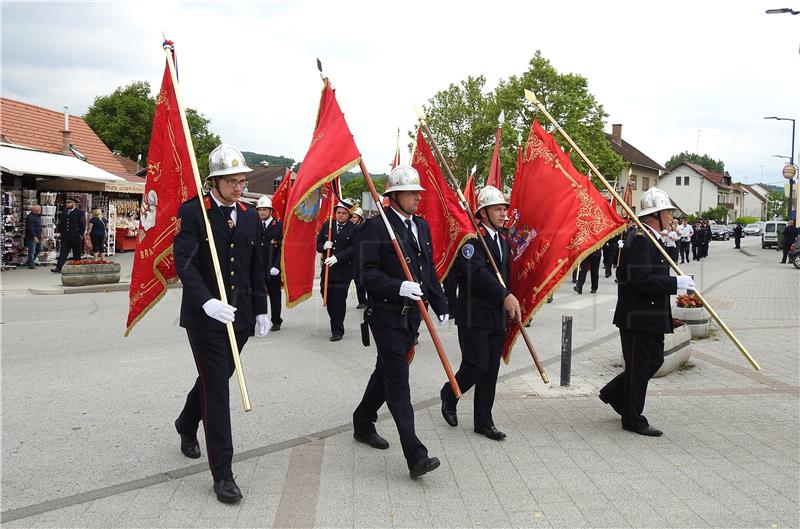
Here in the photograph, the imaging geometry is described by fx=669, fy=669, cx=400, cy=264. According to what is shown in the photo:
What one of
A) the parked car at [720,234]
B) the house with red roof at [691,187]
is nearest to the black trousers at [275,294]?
the parked car at [720,234]

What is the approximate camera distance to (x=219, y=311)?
398 centimetres

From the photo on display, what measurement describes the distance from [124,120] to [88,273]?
42579 mm

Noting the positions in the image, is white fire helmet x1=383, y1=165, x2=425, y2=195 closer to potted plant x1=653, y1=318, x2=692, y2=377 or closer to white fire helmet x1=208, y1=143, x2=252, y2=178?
white fire helmet x1=208, y1=143, x2=252, y2=178

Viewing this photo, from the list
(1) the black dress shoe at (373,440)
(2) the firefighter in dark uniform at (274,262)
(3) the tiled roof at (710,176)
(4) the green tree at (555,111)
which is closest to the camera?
(1) the black dress shoe at (373,440)

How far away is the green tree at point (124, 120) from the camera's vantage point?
5350 centimetres

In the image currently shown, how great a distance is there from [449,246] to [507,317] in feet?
4.18

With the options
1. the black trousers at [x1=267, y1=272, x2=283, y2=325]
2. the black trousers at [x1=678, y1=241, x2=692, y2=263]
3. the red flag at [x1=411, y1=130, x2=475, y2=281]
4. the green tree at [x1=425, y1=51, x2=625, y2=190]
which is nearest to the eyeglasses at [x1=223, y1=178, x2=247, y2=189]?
the red flag at [x1=411, y1=130, x2=475, y2=281]

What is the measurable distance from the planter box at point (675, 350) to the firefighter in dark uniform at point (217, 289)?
16.0 feet

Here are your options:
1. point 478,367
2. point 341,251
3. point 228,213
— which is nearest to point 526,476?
point 478,367

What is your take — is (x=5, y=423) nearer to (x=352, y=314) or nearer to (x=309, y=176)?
(x=309, y=176)

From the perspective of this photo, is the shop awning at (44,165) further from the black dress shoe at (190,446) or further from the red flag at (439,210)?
the black dress shoe at (190,446)

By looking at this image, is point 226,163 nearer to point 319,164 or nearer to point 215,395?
point 319,164

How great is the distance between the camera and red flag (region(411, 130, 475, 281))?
6.33 metres

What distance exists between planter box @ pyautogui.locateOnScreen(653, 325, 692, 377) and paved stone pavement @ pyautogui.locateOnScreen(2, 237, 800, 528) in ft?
1.65
